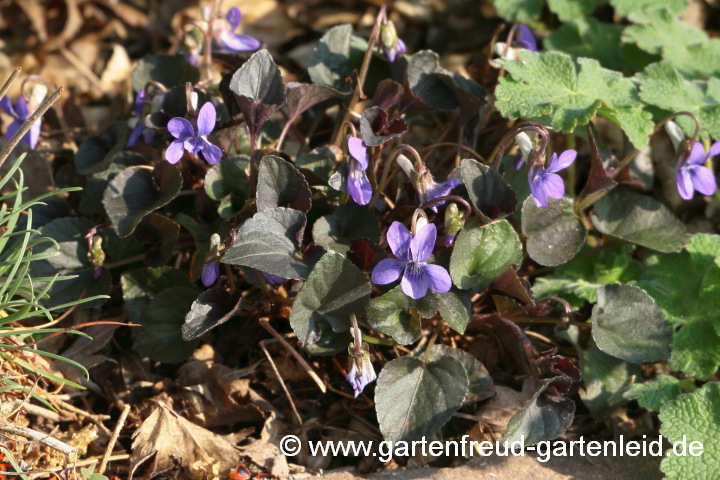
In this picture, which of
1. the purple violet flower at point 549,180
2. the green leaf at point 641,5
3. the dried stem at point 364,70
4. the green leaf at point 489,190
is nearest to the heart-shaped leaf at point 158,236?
the dried stem at point 364,70

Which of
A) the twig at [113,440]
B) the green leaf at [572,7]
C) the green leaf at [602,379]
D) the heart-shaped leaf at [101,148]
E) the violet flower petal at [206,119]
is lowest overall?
the green leaf at [602,379]

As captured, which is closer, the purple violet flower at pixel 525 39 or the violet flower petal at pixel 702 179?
the violet flower petal at pixel 702 179

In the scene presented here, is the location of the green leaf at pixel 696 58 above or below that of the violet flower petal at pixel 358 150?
below

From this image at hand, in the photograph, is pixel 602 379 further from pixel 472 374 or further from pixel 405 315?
pixel 405 315

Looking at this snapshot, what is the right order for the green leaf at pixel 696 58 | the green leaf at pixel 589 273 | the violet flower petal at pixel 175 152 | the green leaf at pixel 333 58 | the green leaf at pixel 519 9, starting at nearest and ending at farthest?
the violet flower petal at pixel 175 152, the green leaf at pixel 589 273, the green leaf at pixel 333 58, the green leaf at pixel 696 58, the green leaf at pixel 519 9

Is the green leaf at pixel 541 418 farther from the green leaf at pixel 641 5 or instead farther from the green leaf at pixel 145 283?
the green leaf at pixel 641 5

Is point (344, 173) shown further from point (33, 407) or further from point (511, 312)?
point (33, 407)

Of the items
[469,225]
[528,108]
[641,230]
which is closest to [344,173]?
[469,225]
